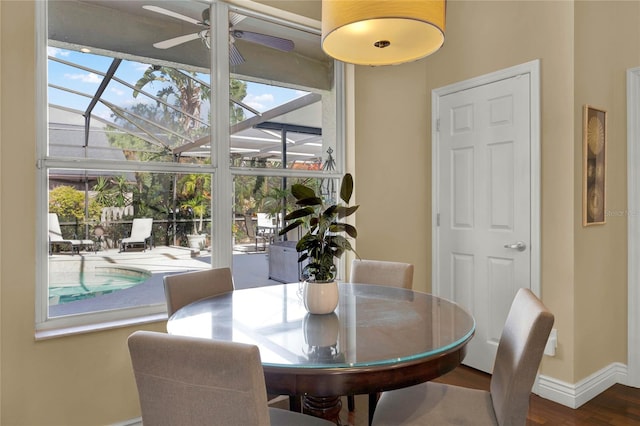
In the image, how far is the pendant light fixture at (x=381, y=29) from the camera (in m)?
1.55

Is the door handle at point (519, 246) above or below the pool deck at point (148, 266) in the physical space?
above

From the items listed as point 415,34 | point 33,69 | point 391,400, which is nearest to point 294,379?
point 391,400

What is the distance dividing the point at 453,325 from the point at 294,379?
26.9 inches

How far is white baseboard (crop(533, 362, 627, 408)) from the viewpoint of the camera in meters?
2.60

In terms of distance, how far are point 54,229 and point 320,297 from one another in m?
1.48

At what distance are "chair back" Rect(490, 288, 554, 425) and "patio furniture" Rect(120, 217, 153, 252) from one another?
197 centimetres

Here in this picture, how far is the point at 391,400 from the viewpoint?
162 cm

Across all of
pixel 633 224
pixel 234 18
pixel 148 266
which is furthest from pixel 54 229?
pixel 633 224

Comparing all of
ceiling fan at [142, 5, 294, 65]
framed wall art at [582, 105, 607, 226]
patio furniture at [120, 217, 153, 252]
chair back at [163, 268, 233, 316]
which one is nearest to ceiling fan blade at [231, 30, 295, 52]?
ceiling fan at [142, 5, 294, 65]

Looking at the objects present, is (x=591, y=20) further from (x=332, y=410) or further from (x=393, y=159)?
(x=332, y=410)

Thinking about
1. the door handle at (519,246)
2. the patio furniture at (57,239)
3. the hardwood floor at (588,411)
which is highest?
the patio furniture at (57,239)

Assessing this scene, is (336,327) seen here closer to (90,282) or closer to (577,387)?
(90,282)

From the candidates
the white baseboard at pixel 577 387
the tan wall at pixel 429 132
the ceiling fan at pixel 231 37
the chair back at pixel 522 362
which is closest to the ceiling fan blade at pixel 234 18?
the ceiling fan at pixel 231 37

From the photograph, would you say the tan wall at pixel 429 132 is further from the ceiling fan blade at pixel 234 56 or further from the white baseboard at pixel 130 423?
the white baseboard at pixel 130 423
